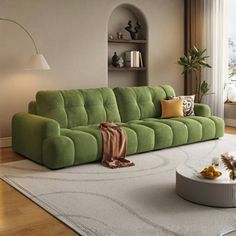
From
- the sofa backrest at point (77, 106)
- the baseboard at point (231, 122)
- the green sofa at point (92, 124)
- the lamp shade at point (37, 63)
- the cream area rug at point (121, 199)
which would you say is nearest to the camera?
the cream area rug at point (121, 199)

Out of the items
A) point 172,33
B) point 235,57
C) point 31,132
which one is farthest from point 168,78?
point 31,132

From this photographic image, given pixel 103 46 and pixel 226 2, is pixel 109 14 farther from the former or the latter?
pixel 226 2

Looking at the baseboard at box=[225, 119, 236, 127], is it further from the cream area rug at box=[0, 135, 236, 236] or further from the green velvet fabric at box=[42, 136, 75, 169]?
the green velvet fabric at box=[42, 136, 75, 169]

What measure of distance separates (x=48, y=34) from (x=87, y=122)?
1609 mm

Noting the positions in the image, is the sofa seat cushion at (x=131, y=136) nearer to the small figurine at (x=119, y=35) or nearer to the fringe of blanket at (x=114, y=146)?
the fringe of blanket at (x=114, y=146)

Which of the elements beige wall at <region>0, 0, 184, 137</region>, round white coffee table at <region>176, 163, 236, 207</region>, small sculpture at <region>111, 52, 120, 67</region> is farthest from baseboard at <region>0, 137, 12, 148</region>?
round white coffee table at <region>176, 163, 236, 207</region>

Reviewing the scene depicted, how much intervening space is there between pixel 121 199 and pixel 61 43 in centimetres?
330

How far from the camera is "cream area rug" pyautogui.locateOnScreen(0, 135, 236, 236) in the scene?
267 centimetres

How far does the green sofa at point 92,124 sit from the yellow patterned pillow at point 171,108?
13cm

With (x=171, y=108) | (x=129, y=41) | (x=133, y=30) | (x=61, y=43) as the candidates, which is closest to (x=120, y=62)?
(x=129, y=41)

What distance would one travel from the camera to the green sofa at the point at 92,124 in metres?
4.22

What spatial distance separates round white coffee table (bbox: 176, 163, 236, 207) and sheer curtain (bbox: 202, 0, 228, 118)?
4.13 metres

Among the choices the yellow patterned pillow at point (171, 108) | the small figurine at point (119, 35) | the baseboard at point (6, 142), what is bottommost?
the baseboard at point (6, 142)

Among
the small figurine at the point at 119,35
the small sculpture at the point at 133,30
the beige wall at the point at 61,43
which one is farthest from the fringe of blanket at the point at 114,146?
the small sculpture at the point at 133,30
